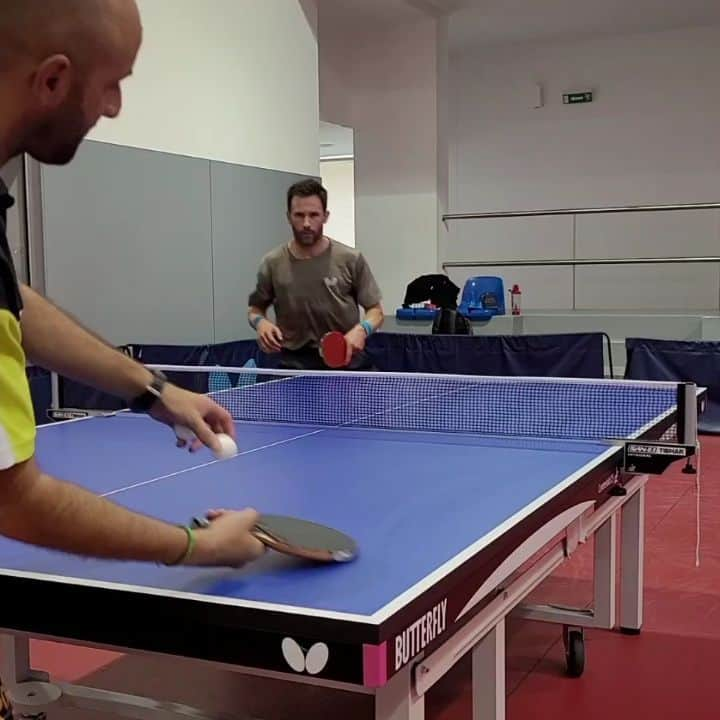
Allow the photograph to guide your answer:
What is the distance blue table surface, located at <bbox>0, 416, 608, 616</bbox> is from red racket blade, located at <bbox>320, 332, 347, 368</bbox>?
1256 mm

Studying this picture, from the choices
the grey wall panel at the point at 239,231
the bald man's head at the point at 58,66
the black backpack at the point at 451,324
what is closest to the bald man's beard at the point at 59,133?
the bald man's head at the point at 58,66

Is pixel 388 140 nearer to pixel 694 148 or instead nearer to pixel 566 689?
pixel 694 148

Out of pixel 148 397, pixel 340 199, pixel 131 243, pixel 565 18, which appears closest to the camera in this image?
pixel 148 397

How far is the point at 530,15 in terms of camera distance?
11.5m

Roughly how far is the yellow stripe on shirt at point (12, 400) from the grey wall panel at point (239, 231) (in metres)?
7.20

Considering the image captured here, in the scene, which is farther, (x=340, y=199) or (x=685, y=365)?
(x=340, y=199)

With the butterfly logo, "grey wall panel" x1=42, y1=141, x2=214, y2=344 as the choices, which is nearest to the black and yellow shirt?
the butterfly logo

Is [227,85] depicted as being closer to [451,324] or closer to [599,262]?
[451,324]

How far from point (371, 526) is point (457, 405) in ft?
5.76

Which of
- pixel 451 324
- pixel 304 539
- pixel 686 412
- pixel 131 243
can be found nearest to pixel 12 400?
pixel 304 539

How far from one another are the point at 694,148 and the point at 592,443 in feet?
33.2

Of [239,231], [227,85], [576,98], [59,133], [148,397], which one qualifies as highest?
[576,98]

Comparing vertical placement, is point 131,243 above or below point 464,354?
above

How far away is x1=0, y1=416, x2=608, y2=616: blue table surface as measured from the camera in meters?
1.66
